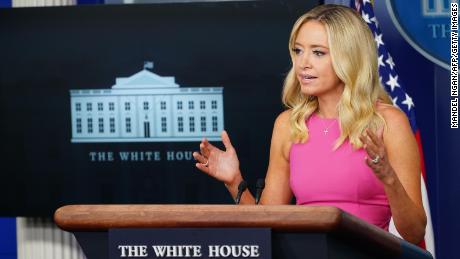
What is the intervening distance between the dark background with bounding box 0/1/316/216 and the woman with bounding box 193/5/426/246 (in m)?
1.60

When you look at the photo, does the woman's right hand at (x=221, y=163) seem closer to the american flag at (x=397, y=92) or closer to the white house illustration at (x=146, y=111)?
the american flag at (x=397, y=92)

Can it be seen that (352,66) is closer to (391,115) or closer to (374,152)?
(391,115)

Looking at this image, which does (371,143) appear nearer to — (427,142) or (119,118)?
(427,142)

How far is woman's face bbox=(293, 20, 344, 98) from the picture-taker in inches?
93.8

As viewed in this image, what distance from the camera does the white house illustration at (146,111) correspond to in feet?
13.9

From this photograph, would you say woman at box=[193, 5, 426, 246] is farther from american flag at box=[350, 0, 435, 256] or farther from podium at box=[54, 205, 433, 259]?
american flag at box=[350, 0, 435, 256]

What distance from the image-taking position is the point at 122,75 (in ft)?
14.1

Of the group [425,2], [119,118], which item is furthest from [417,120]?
[119,118]

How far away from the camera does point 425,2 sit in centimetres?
408

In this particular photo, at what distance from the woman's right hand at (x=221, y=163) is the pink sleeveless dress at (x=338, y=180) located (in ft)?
0.50

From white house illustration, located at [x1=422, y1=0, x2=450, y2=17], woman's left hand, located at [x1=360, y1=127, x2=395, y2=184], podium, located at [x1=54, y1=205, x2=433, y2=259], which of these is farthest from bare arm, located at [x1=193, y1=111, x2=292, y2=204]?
white house illustration, located at [x1=422, y1=0, x2=450, y2=17]

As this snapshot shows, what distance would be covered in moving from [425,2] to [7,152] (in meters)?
2.01

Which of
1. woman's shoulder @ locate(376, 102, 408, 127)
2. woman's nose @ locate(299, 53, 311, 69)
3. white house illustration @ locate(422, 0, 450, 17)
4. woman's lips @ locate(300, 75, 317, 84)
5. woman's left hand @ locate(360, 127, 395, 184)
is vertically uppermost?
white house illustration @ locate(422, 0, 450, 17)

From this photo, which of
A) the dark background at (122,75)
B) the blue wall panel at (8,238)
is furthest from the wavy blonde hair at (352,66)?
the blue wall panel at (8,238)
